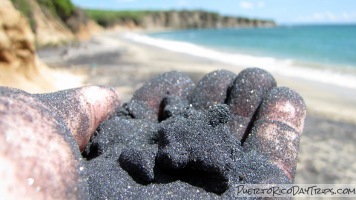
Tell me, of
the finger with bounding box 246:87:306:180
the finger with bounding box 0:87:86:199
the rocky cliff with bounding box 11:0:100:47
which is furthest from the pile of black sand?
the rocky cliff with bounding box 11:0:100:47

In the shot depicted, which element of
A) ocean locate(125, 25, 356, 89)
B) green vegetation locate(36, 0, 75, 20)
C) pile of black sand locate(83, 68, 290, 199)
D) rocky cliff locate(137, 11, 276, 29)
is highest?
pile of black sand locate(83, 68, 290, 199)

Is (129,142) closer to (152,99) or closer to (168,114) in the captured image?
(168,114)

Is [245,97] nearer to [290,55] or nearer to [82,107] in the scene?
[82,107]

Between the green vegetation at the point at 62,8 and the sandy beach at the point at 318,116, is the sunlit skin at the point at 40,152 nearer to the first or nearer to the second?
the sandy beach at the point at 318,116

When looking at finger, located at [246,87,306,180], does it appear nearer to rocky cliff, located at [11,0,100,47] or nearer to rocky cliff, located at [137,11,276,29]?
rocky cliff, located at [11,0,100,47]

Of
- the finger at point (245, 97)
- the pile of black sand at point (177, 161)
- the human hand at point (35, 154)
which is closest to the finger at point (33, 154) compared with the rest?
the human hand at point (35, 154)
